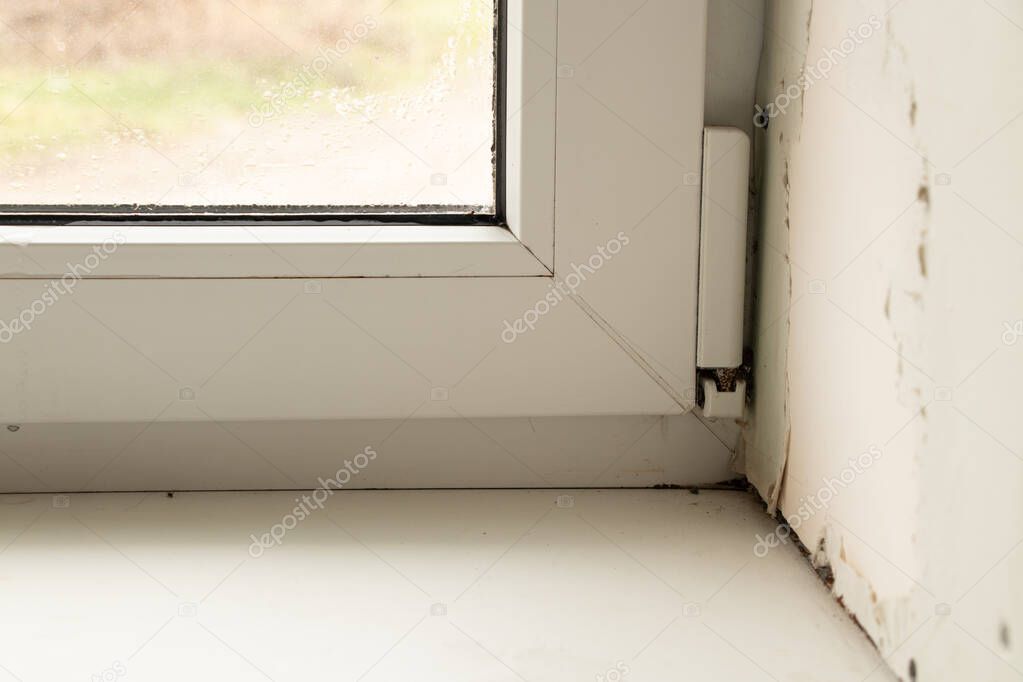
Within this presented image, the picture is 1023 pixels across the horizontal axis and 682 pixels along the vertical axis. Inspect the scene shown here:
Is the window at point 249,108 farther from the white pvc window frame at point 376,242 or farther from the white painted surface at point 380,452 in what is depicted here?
the white painted surface at point 380,452

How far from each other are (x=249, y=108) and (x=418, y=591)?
0.34 meters

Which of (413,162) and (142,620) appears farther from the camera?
(413,162)

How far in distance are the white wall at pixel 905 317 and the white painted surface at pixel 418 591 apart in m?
0.05

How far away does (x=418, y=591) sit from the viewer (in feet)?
1.76

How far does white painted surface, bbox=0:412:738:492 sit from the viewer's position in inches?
25.9

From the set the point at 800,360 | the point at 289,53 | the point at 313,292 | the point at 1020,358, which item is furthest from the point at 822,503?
the point at 289,53

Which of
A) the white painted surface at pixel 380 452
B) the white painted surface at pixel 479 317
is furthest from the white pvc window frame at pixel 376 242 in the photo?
the white painted surface at pixel 380 452

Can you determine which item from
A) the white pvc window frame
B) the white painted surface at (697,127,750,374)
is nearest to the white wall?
the white painted surface at (697,127,750,374)

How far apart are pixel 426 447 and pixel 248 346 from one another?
0.45 ft

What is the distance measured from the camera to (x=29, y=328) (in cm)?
61

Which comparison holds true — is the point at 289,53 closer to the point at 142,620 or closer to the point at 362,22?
the point at 362,22

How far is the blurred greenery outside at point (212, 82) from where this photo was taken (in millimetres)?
642

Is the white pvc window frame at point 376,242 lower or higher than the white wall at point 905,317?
higher

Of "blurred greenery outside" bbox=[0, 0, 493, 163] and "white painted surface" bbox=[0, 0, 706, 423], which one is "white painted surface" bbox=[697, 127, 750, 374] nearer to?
"white painted surface" bbox=[0, 0, 706, 423]
